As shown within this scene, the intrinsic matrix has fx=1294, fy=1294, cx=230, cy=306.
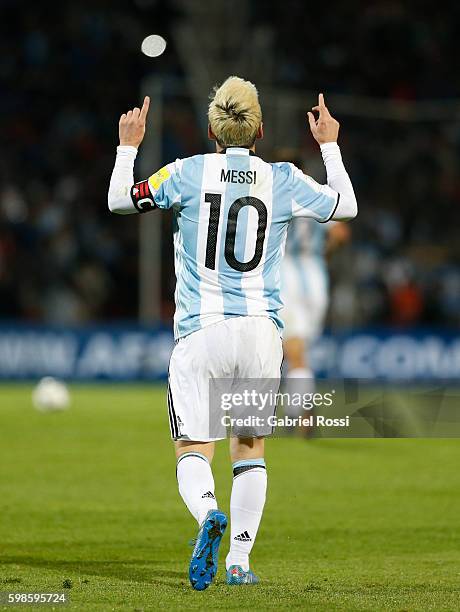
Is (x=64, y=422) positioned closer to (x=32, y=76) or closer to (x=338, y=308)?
(x=338, y=308)

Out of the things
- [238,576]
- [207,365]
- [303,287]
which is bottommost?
[238,576]

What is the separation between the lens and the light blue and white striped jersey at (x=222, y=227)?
5.43 m

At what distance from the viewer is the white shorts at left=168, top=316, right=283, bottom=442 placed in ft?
17.7

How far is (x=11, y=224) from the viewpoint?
20.2 m

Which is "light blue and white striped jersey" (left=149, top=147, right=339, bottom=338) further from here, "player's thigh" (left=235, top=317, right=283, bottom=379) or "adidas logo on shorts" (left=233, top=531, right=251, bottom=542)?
"adidas logo on shorts" (left=233, top=531, right=251, bottom=542)

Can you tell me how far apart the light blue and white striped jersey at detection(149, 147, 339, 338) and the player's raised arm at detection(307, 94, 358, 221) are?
0.27 metres

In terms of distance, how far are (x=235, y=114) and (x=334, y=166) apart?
592 millimetres

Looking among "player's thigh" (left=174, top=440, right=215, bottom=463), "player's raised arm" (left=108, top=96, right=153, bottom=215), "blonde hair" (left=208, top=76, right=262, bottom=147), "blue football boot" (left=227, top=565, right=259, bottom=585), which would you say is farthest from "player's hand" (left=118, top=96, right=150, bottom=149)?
"blue football boot" (left=227, top=565, right=259, bottom=585)

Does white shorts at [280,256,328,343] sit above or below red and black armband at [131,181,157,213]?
below

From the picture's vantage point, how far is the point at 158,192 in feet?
17.7

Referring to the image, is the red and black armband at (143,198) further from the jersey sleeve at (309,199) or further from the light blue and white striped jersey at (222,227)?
the jersey sleeve at (309,199)

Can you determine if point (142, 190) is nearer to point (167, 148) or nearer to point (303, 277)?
point (303, 277)

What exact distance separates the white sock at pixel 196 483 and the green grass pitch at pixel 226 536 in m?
0.35

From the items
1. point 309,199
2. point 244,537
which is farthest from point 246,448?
point 309,199
